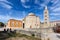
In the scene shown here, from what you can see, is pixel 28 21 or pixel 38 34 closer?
pixel 38 34

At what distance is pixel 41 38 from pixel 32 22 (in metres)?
16.7

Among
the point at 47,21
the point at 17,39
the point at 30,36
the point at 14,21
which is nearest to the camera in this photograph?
the point at 17,39

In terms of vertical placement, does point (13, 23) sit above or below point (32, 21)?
below

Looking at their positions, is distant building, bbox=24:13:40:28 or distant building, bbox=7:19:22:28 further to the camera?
distant building, bbox=24:13:40:28

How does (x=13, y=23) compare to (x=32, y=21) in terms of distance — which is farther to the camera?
(x=32, y=21)

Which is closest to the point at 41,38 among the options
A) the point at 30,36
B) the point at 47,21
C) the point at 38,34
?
the point at 38,34

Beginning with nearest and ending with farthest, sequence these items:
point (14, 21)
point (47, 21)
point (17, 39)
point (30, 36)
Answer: point (17, 39) → point (30, 36) → point (14, 21) → point (47, 21)

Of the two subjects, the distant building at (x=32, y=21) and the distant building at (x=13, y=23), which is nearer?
the distant building at (x=13, y=23)

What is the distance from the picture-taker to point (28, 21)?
2956cm

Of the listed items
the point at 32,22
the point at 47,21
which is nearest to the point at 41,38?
the point at 32,22

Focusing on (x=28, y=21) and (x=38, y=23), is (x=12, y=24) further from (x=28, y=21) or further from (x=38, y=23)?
(x=38, y=23)

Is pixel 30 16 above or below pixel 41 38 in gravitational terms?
above

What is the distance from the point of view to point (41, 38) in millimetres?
12859

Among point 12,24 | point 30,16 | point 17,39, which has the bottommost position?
point 17,39
